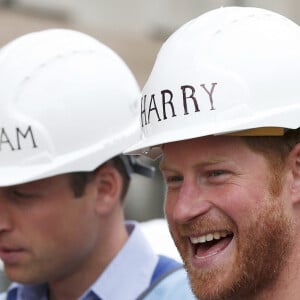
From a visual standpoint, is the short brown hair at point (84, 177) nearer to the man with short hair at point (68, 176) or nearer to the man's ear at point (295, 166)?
the man with short hair at point (68, 176)

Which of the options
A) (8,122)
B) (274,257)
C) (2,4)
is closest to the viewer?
(274,257)

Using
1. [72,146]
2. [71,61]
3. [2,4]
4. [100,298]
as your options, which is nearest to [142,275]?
[100,298]

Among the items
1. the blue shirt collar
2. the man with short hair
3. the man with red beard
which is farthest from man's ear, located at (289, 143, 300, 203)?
the blue shirt collar

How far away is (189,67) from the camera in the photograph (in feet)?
12.3

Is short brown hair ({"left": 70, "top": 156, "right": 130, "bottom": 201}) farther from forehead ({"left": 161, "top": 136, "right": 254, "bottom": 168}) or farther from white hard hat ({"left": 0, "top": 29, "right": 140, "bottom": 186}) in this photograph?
forehead ({"left": 161, "top": 136, "right": 254, "bottom": 168})

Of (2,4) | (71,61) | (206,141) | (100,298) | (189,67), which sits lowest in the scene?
(100,298)

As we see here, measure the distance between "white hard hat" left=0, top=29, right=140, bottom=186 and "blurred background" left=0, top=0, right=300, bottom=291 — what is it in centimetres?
855

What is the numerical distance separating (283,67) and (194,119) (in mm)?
311

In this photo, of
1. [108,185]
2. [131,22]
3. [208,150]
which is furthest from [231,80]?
[131,22]

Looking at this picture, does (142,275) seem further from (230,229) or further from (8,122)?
(230,229)

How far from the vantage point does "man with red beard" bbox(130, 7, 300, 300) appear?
354 cm

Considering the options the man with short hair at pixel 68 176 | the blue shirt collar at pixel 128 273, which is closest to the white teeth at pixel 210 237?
the man with short hair at pixel 68 176

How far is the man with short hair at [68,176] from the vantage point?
15.8 ft

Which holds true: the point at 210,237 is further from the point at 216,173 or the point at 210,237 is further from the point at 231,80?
the point at 231,80
